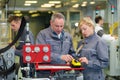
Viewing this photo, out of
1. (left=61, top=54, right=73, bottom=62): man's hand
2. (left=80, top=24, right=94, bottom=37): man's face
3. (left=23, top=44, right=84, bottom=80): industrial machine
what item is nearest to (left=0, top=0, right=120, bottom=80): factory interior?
(left=23, top=44, right=84, bottom=80): industrial machine

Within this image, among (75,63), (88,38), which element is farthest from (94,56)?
(75,63)

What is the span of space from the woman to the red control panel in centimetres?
57

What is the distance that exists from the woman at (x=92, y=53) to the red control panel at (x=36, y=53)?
0.57 m

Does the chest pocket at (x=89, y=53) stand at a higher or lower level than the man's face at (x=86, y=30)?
lower

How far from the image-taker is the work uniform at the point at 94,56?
2953 mm

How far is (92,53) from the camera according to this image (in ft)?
9.85

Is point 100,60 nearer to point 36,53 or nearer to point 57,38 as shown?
point 57,38

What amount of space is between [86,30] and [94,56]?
0.28 meters

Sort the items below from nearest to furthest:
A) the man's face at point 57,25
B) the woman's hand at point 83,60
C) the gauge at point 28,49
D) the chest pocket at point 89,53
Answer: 1. the gauge at point 28,49
2. the woman's hand at point 83,60
3. the chest pocket at point 89,53
4. the man's face at point 57,25

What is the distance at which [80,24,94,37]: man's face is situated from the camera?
3010 mm

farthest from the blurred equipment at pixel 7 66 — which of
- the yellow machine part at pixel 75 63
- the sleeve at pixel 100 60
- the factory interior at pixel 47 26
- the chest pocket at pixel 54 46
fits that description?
the sleeve at pixel 100 60

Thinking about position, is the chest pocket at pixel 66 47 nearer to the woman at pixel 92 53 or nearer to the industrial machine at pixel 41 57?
the woman at pixel 92 53

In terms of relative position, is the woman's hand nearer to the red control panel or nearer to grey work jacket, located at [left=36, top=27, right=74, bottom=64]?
grey work jacket, located at [left=36, top=27, right=74, bottom=64]

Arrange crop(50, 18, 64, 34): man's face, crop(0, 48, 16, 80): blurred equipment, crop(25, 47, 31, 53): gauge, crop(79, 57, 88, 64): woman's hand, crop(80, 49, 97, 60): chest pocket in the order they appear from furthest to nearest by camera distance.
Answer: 1. crop(50, 18, 64, 34): man's face
2. crop(80, 49, 97, 60): chest pocket
3. crop(79, 57, 88, 64): woman's hand
4. crop(0, 48, 16, 80): blurred equipment
5. crop(25, 47, 31, 53): gauge
